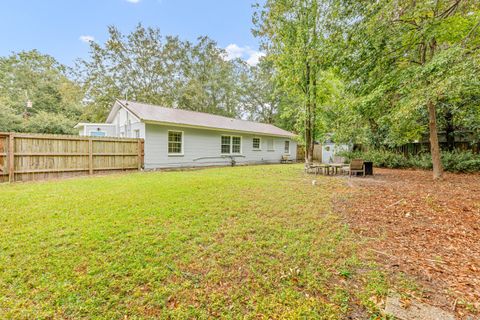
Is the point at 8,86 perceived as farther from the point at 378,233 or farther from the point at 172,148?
the point at 378,233

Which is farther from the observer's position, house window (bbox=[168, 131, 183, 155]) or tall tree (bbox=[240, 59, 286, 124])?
tall tree (bbox=[240, 59, 286, 124])

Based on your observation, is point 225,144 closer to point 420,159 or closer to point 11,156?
point 11,156

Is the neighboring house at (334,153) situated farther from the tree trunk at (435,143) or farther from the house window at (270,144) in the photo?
the tree trunk at (435,143)

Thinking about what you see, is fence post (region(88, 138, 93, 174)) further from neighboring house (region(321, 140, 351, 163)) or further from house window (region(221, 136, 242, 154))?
neighboring house (region(321, 140, 351, 163))

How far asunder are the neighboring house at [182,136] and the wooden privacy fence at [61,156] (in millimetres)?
960

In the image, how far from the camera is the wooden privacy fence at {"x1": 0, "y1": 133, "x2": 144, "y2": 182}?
298 inches

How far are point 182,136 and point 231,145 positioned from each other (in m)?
3.92

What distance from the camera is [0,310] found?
6.36ft

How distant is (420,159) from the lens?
38.7 feet

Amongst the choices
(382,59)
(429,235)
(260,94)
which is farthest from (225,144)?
(260,94)

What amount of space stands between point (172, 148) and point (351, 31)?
9744 mm

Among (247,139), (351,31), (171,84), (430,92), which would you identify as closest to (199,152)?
(247,139)

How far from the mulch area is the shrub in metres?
5.11

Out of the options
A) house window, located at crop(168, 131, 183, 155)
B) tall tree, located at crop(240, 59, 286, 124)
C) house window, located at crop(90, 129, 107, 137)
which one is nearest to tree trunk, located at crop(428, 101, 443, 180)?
house window, located at crop(168, 131, 183, 155)
